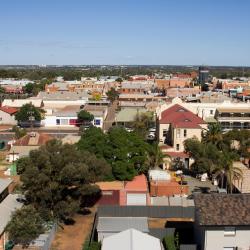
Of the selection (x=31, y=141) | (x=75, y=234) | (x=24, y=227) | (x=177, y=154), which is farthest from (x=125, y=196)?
(x=31, y=141)

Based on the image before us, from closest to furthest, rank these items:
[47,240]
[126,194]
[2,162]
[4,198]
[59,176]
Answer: [47,240]
[59,176]
[4,198]
[126,194]
[2,162]

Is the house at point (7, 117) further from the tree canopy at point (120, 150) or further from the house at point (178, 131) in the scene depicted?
the tree canopy at point (120, 150)

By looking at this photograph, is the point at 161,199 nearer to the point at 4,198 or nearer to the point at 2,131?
the point at 4,198

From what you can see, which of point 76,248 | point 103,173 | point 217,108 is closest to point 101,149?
point 103,173

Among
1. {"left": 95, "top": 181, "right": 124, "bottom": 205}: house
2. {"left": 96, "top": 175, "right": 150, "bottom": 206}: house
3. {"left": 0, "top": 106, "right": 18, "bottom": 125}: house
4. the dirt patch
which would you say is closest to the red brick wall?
{"left": 96, "top": 175, "right": 150, "bottom": 206}: house

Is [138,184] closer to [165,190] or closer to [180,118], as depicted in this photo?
[165,190]

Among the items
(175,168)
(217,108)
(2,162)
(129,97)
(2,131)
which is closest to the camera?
(175,168)
